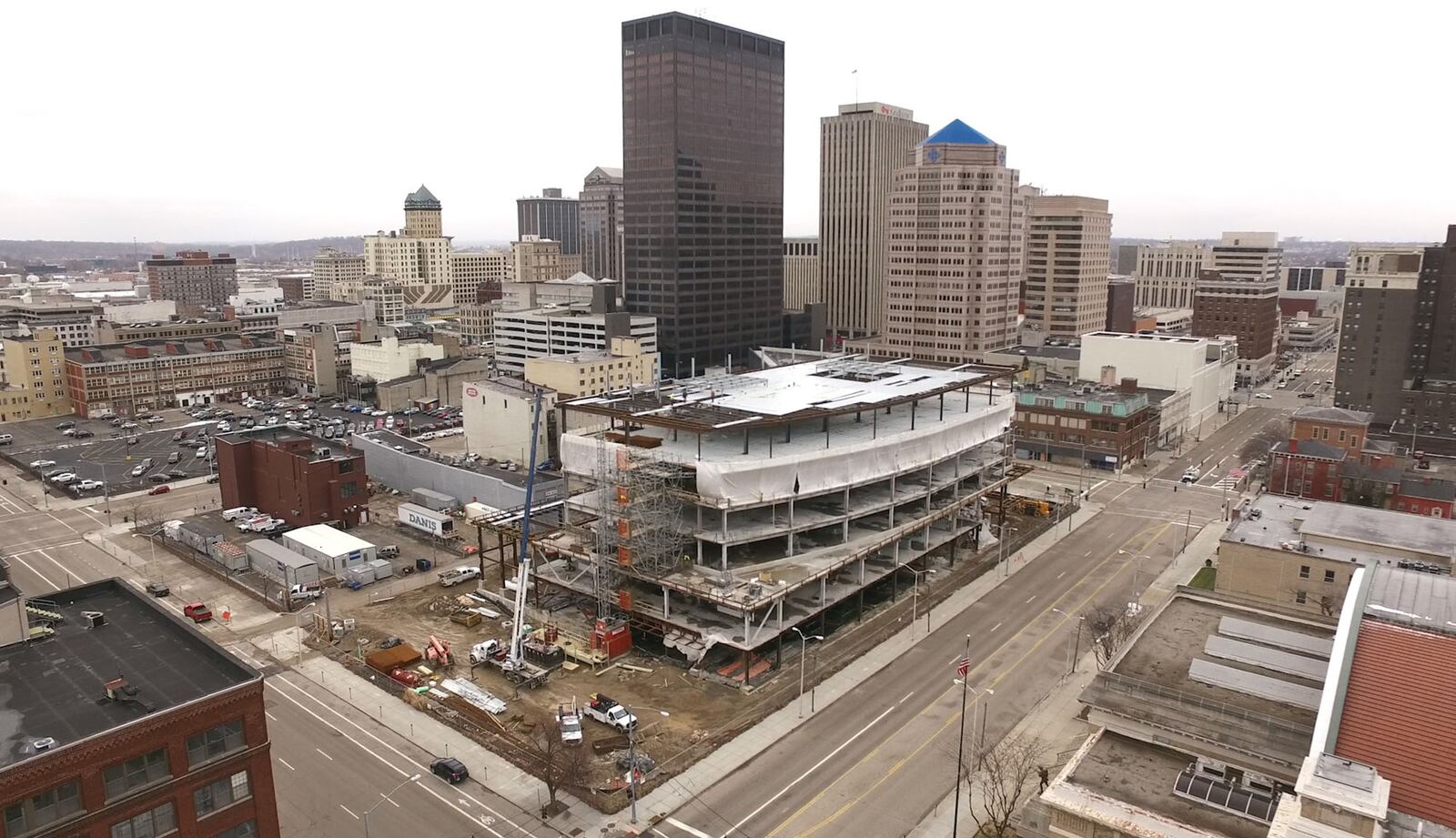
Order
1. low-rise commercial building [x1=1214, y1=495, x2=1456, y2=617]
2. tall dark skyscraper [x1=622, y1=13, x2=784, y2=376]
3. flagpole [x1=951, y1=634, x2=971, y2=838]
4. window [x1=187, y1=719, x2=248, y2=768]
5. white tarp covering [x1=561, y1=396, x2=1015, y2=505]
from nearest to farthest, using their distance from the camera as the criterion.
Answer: window [x1=187, y1=719, x2=248, y2=768], flagpole [x1=951, y1=634, x2=971, y2=838], white tarp covering [x1=561, y1=396, x2=1015, y2=505], low-rise commercial building [x1=1214, y1=495, x2=1456, y2=617], tall dark skyscraper [x1=622, y1=13, x2=784, y2=376]

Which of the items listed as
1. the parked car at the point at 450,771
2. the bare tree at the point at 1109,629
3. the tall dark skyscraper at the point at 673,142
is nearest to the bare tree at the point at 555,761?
the parked car at the point at 450,771

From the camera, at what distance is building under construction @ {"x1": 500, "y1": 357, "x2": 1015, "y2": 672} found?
66.8 m

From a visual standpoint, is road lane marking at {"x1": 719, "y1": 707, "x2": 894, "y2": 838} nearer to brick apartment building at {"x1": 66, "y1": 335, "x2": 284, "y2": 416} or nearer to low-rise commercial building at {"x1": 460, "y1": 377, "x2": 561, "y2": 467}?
low-rise commercial building at {"x1": 460, "y1": 377, "x2": 561, "y2": 467}

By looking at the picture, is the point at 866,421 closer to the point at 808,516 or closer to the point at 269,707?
the point at 808,516

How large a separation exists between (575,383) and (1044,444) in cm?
7444

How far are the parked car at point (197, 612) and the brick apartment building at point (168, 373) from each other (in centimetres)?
11824

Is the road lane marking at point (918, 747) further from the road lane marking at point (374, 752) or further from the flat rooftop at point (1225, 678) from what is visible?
the flat rooftop at point (1225, 678)

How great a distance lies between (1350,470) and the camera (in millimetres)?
103438

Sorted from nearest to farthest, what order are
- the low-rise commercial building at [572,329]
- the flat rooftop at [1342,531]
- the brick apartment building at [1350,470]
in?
the flat rooftop at [1342,531] → the brick apartment building at [1350,470] → the low-rise commercial building at [572,329]

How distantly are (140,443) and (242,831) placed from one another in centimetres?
13279

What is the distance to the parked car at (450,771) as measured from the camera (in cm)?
5078

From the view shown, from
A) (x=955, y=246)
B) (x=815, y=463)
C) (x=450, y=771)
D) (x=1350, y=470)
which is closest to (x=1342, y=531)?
(x=1350, y=470)

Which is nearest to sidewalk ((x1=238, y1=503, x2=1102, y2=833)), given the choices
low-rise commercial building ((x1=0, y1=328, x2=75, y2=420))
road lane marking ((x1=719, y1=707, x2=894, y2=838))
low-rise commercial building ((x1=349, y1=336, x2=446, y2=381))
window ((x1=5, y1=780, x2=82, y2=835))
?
road lane marking ((x1=719, y1=707, x2=894, y2=838))

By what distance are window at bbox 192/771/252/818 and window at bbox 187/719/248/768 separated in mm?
1130
